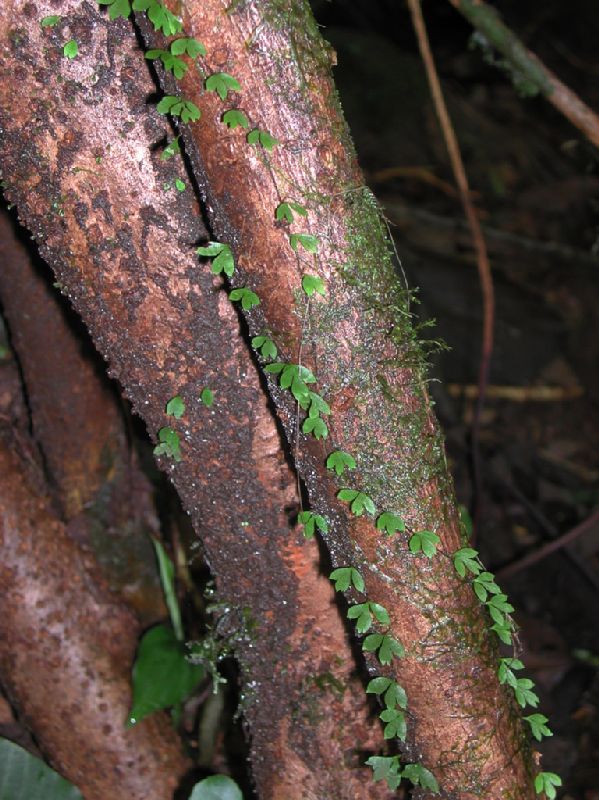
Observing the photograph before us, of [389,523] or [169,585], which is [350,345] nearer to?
[389,523]

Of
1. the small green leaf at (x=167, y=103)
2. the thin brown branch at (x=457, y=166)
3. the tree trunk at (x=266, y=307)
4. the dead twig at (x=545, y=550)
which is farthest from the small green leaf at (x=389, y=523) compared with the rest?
the dead twig at (x=545, y=550)

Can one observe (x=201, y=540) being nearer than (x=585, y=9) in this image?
Yes

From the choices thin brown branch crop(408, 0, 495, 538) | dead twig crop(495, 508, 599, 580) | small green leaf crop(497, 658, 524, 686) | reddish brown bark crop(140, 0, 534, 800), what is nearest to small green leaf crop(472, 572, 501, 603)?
reddish brown bark crop(140, 0, 534, 800)

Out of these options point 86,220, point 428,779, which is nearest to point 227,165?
point 86,220

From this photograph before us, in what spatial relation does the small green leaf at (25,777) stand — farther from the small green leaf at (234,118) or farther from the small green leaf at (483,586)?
the small green leaf at (234,118)

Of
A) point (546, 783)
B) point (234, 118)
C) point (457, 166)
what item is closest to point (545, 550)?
point (457, 166)

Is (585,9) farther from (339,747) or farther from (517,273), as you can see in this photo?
(339,747)
